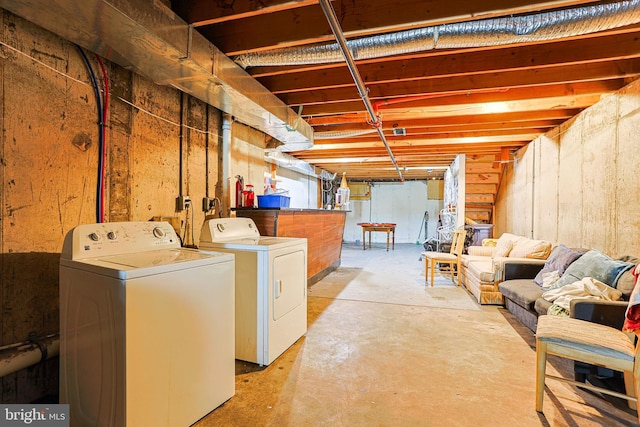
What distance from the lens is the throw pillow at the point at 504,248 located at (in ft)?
13.9

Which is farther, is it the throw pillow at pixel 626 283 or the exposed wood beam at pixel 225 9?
the throw pillow at pixel 626 283

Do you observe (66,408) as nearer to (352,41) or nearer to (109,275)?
(109,275)

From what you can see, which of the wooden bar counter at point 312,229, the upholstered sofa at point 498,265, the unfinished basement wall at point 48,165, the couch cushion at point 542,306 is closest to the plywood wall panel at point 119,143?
the unfinished basement wall at point 48,165

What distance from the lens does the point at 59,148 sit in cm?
178

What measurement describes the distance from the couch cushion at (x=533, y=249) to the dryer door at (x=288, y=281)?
286cm

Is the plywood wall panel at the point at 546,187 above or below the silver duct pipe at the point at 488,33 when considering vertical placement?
below

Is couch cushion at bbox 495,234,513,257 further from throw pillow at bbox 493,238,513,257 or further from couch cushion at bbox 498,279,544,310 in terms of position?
couch cushion at bbox 498,279,544,310

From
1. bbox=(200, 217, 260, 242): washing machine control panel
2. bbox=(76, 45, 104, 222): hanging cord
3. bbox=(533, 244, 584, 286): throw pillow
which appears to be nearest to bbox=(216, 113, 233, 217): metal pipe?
bbox=(200, 217, 260, 242): washing machine control panel

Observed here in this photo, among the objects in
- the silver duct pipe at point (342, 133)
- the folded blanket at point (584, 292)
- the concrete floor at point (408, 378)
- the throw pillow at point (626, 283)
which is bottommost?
the concrete floor at point (408, 378)

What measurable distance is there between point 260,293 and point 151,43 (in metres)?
1.69

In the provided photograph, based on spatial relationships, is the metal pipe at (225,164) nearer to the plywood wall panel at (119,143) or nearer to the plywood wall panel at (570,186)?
the plywood wall panel at (119,143)

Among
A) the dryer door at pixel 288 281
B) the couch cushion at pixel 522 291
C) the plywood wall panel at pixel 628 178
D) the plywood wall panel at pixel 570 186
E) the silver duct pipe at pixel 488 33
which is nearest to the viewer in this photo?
the silver duct pipe at pixel 488 33

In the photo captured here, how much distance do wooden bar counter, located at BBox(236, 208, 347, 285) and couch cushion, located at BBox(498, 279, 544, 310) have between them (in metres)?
2.34

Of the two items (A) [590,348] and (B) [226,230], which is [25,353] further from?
(A) [590,348]
